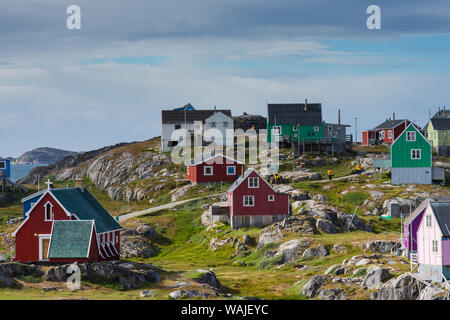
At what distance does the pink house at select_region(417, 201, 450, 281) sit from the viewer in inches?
2021

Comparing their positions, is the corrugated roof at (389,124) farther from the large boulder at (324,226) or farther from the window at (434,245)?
the window at (434,245)

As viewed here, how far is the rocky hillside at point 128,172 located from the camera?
367 ft

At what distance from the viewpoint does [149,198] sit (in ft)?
350

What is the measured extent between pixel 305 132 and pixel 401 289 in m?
73.6

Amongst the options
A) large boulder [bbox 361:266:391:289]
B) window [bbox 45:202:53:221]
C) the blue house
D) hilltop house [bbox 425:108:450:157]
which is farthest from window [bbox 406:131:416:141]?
the blue house

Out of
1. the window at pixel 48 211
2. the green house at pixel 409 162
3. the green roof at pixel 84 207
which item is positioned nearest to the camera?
the window at pixel 48 211

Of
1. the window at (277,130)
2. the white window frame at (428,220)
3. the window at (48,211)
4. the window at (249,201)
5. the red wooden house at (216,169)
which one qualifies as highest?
the window at (277,130)

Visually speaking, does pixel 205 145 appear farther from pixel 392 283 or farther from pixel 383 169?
pixel 392 283

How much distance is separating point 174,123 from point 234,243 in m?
62.4

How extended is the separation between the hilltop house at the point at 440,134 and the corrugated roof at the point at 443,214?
69.3 meters

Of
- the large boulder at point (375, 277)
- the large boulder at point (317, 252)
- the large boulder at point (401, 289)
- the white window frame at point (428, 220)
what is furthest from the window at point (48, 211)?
the white window frame at point (428, 220)

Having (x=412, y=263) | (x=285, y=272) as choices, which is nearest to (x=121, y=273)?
(x=285, y=272)

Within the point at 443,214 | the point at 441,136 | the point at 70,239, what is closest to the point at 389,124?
the point at 441,136
